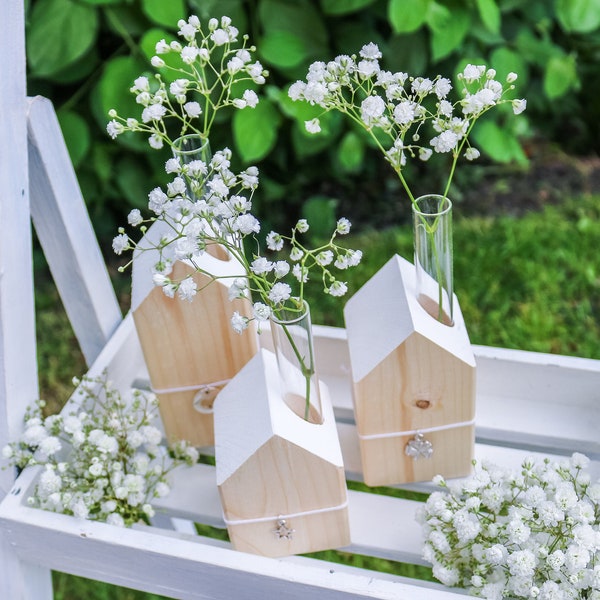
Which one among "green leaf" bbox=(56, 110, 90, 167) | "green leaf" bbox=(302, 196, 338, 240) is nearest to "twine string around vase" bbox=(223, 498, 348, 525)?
"green leaf" bbox=(56, 110, 90, 167)

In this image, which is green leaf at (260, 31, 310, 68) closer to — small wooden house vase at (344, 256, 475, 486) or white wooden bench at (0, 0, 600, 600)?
white wooden bench at (0, 0, 600, 600)

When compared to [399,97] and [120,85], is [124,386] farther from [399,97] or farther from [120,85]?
[120,85]

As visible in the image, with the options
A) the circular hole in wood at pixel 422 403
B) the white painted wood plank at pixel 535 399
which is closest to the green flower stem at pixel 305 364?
the circular hole in wood at pixel 422 403

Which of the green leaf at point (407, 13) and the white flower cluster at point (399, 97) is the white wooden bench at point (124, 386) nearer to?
the white flower cluster at point (399, 97)

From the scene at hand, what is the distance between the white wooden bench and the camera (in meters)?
0.92

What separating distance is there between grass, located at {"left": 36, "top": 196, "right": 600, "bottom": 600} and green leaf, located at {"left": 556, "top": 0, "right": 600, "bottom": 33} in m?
0.51

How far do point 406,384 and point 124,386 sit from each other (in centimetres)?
45

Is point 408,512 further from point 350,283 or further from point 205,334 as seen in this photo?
point 350,283

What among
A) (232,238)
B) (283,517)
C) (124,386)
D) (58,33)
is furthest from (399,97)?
(58,33)

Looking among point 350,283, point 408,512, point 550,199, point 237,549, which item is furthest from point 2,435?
point 550,199

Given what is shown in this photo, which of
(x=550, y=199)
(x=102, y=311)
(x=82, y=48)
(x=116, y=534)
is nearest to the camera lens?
(x=116, y=534)

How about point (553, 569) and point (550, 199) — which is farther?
point (550, 199)

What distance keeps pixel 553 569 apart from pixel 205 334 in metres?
0.46

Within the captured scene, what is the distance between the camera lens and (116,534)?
95cm
